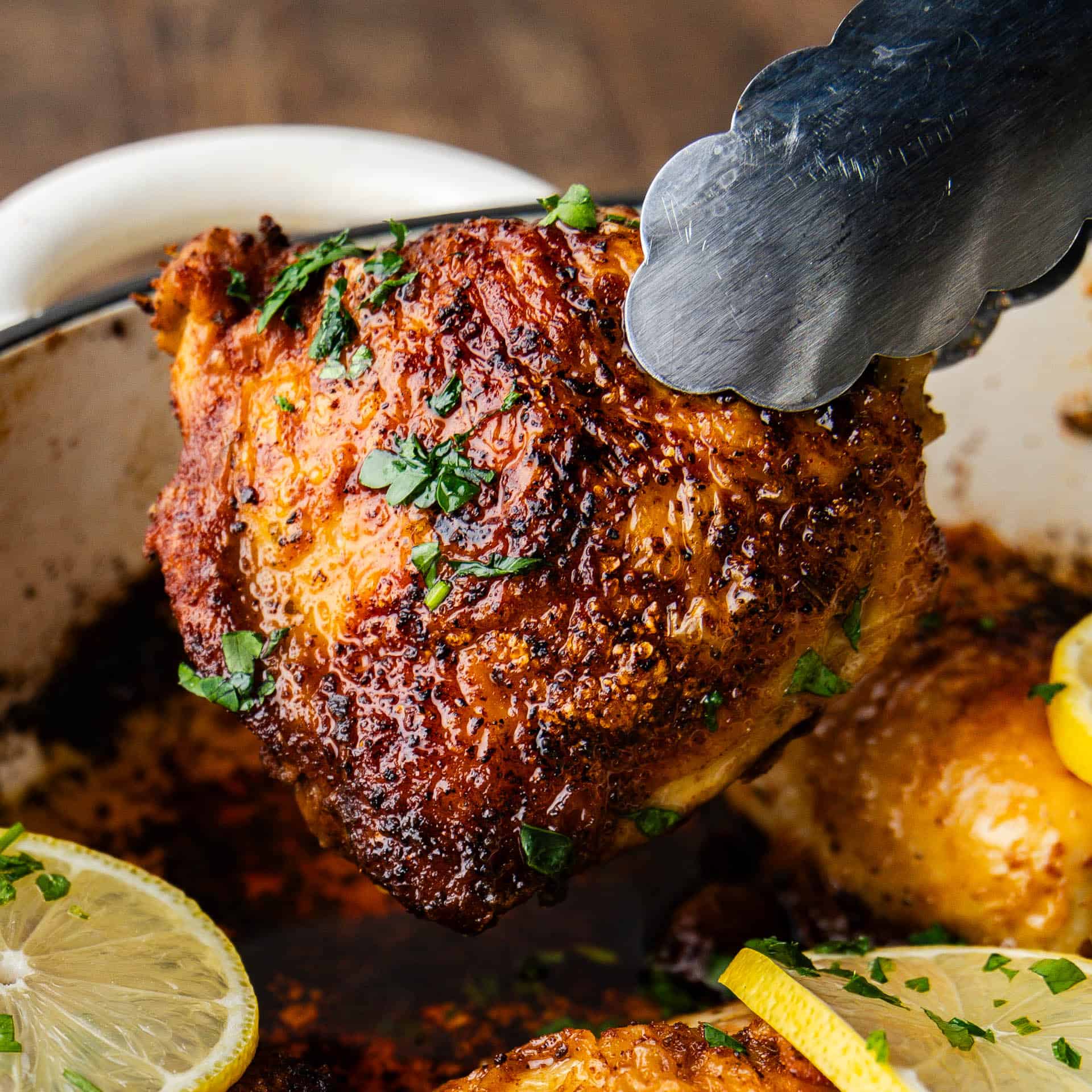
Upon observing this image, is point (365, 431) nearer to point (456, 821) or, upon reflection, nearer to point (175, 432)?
point (456, 821)

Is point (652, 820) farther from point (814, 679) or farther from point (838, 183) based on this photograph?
point (838, 183)

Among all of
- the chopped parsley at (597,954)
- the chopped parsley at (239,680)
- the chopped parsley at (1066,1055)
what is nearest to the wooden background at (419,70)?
the chopped parsley at (597,954)

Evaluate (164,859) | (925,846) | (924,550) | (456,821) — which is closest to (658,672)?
(456,821)

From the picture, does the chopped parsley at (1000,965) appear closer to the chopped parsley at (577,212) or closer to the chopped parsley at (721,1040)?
the chopped parsley at (721,1040)

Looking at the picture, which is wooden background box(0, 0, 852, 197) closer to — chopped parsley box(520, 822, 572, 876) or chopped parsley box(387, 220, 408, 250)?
chopped parsley box(387, 220, 408, 250)

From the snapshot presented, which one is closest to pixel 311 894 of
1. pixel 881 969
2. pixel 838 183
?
pixel 881 969
